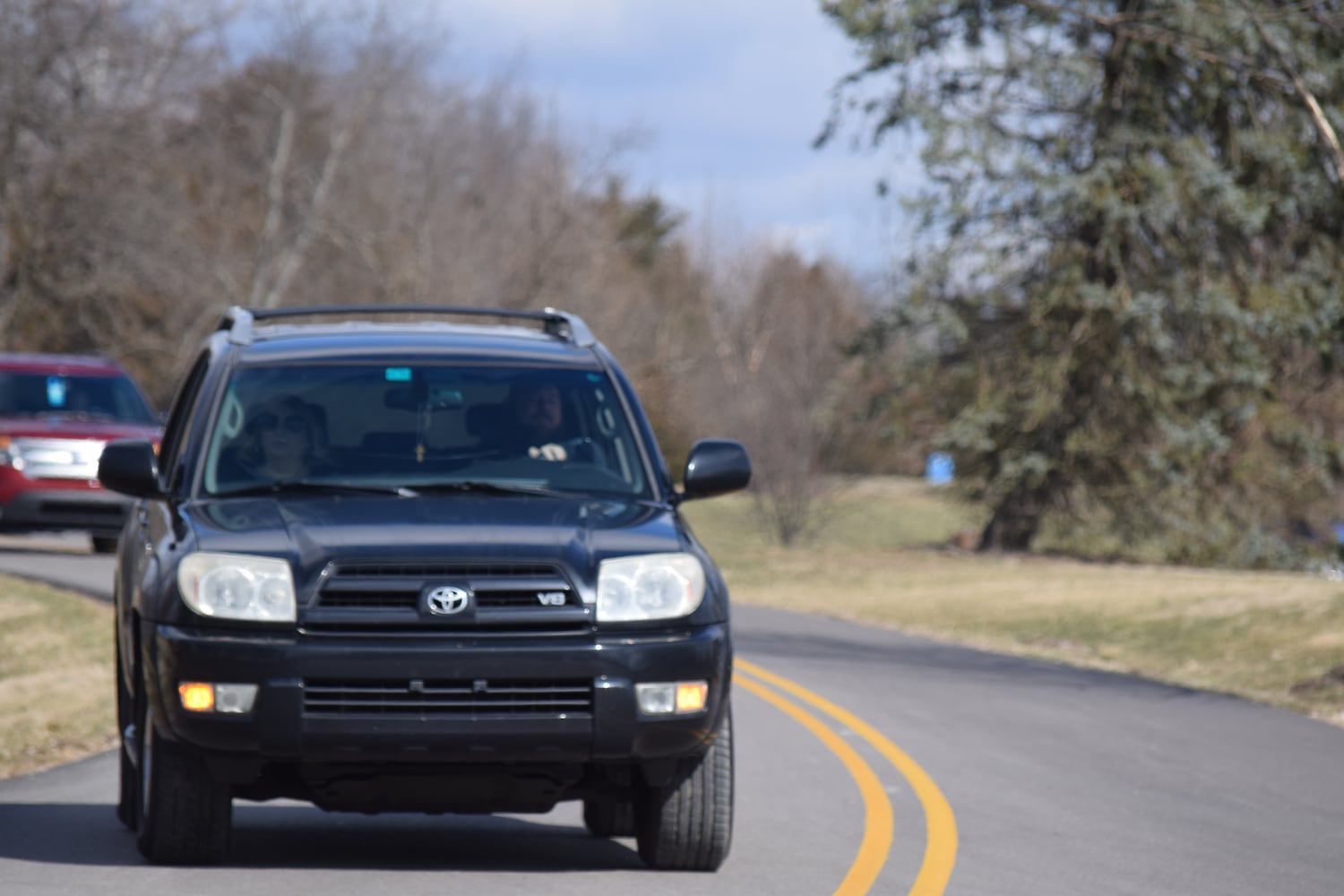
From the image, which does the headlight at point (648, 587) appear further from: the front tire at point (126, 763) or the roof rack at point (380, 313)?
the front tire at point (126, 763)

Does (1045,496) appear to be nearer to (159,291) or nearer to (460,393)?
(159,291)

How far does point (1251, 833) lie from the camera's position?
29.0ft

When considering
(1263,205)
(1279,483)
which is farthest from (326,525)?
(1279,483)

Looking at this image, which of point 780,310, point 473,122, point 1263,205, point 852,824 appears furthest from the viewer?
point 780,310

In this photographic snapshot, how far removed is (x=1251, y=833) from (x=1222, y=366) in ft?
74.2

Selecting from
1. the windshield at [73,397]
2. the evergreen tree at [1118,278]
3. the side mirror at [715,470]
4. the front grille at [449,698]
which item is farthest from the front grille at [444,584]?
the evergreen tree at [1118,278]

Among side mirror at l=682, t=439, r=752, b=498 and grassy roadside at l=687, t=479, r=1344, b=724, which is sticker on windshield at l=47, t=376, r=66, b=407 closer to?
grassy roadside at l=687, t=479, r=1344, b=724

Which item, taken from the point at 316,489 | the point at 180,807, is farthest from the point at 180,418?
the point at 180,807

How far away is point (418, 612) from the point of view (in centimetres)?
648

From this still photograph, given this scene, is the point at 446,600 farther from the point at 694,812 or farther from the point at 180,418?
the point at 180,418

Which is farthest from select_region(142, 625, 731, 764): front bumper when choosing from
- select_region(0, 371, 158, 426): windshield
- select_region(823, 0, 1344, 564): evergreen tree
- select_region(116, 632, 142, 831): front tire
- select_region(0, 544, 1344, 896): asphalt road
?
select_region(823, 0, 1344, 564): evergreen tree

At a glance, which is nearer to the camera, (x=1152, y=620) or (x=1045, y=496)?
(x=1152, y=620)

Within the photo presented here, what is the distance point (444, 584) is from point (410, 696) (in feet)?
1.16

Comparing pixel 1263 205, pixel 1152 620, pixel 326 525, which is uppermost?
pixel 1263 205
